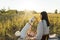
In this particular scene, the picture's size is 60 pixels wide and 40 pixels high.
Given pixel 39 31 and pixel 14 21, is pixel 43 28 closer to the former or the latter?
pixel 39 31

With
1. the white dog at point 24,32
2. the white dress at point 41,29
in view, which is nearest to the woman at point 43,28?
the white dress at point 41,29

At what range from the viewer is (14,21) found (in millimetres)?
3105

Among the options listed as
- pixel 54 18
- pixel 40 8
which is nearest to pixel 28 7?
pixel 40 8

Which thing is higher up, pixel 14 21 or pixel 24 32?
pixel 14 21

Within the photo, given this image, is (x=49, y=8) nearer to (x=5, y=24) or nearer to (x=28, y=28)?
(x=28, y=28)

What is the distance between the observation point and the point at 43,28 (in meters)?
3.07

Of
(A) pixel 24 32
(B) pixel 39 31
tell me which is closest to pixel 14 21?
(A) pixel 24 32

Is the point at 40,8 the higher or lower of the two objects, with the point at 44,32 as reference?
higher

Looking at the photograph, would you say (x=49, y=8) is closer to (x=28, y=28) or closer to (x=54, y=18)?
(x=54, y=18)

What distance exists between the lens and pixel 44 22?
3072mm

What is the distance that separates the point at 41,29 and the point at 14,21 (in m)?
0.35

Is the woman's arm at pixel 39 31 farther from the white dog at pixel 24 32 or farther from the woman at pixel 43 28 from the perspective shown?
the white dog at pixel 24 32

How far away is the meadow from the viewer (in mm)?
3082

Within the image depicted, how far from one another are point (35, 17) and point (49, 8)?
21 centimetres
